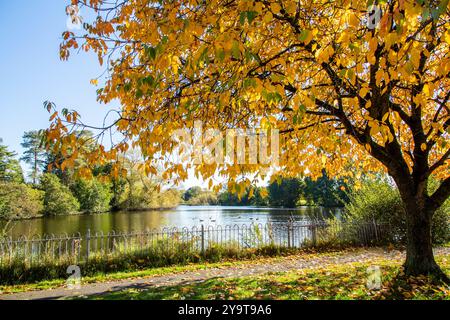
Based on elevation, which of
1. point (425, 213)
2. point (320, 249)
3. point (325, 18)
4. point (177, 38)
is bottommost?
point (320, 249)

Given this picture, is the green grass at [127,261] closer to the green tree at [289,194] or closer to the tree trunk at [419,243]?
the tree trunk at [419,243]

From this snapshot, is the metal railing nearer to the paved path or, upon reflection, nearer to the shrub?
the paved path

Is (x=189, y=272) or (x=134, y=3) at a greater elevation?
(x=134, y=3)

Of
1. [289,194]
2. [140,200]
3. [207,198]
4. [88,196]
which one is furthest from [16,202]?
[289,194]

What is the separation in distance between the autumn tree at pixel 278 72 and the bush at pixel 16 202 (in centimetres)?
3965

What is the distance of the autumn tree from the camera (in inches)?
126

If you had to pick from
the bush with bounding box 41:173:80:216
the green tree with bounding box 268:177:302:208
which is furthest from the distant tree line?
the green tree with bounding box 268:177:302:208

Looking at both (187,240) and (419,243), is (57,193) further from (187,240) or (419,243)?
(419,243)

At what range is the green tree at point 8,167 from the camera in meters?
42.1

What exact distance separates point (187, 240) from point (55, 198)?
42622 mm
